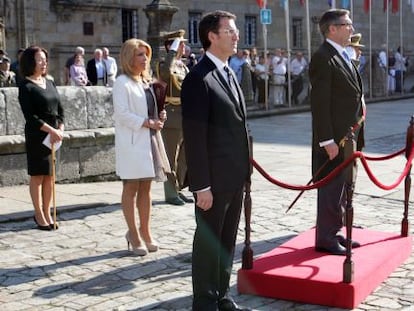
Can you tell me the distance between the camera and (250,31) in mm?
28531

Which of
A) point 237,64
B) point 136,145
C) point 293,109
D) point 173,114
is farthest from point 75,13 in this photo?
point 136,145

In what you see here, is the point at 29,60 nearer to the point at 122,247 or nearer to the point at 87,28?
the point at 122,247

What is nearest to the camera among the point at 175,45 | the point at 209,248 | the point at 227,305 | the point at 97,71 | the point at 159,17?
the point at 209,248

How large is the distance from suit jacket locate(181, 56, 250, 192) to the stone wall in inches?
193

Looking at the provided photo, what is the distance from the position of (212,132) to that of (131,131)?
1887 millimetres

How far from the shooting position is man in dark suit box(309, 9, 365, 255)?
5586 mm

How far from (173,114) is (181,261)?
93.3 inches

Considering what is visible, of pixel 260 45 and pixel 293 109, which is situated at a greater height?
pixel 260 45

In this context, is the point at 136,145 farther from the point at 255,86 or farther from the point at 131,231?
the point at 255,86

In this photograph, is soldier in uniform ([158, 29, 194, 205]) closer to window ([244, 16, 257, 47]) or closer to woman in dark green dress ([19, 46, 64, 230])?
woman in dark green dress ([19, 46, 64, 230])

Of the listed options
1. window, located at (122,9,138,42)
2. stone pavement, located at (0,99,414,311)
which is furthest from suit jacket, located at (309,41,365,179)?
window, located at (122,9,138,42)

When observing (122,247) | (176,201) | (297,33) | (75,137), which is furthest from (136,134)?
(297,33)

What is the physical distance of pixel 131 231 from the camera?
6242 millimetres

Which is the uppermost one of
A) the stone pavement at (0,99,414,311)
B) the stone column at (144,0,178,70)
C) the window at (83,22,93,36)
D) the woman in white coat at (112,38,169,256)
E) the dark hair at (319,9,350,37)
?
the window at (83,22,93,36)
